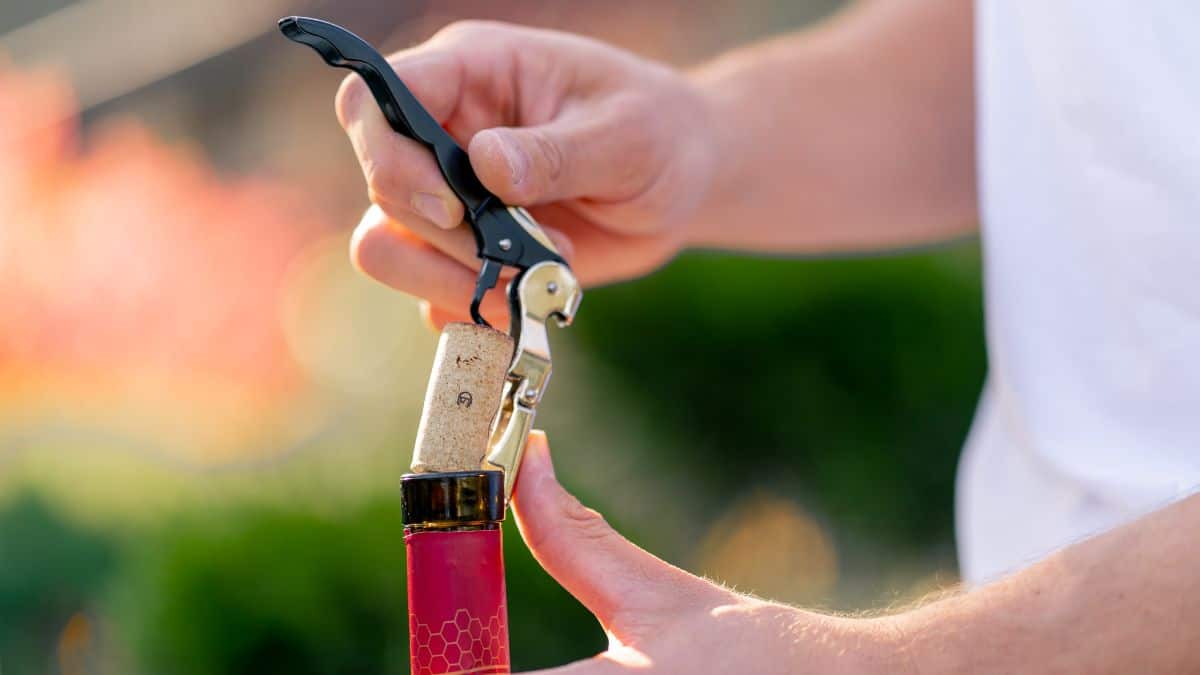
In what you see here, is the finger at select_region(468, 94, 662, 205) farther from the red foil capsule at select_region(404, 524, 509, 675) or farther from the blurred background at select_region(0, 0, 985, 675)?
the blurred background at select_region(0, 0, 985, 675)

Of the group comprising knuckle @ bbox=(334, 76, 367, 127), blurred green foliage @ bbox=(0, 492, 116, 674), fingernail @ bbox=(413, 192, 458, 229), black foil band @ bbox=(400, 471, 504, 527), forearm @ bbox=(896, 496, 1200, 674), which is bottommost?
blurred green foliage @ bbox=(0, 492, 116, 674)

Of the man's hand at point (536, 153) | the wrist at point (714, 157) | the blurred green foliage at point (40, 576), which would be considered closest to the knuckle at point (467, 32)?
the man's hand at point (536, 153)

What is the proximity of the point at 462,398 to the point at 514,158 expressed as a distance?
189 millimetres

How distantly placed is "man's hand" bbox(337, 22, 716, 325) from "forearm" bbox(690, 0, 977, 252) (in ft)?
0.61

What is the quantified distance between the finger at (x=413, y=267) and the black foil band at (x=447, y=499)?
0.33 meters

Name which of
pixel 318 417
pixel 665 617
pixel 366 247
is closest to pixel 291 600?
pixel 318 417

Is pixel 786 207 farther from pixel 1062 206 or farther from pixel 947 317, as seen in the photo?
pixel 947 317

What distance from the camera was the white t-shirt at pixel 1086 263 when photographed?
3.35ft

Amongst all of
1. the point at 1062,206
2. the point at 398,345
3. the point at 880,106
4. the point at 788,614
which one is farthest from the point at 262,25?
the point at 788,614

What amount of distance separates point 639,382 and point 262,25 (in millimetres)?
1920

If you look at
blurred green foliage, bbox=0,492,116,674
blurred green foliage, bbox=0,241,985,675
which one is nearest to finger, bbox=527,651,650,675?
blurred green foliage, bbox=0,492,116,674

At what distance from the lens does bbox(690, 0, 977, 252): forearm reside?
53.8 inches

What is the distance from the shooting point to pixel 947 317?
2.35 m

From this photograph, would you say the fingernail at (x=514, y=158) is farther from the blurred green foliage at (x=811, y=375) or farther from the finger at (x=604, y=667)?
the blurred green foliage at (x=811, y=375)
